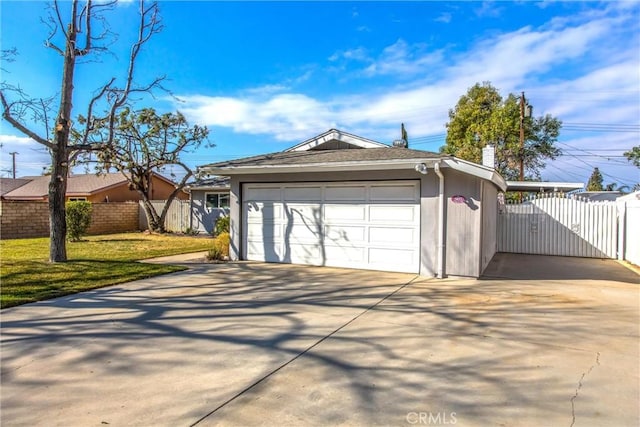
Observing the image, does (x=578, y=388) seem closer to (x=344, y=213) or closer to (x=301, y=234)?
(x=344, y=213)

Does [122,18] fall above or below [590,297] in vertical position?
above

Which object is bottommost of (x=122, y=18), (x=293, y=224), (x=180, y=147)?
(x=293, y=224)

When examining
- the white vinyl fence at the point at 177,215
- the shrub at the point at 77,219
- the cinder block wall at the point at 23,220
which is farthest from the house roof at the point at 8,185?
the shrub at the point at 77,219

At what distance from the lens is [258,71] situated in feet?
49.4

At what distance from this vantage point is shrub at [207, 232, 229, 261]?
10414 millimetres

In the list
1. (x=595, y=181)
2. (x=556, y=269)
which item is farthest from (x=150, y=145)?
(x=595, y=181)

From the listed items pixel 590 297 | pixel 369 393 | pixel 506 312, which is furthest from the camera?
pixel 590 297

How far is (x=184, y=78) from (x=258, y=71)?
3.21 metres

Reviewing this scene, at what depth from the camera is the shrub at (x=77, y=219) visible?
1470cm

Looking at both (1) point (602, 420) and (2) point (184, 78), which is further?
(2) point (184, 78)

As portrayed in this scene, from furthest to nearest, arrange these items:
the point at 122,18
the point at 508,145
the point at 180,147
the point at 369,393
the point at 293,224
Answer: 1. the point at 508,145
2. the point at 180,147
3. the point at 122,18
4. the point at 293,224
5. the point at 369,393

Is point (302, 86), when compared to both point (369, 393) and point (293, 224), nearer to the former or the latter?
point (293, 224)

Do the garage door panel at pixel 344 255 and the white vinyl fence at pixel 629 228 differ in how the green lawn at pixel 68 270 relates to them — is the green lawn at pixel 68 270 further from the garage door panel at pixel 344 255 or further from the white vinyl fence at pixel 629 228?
the white vinyl fence at pixel 629 228

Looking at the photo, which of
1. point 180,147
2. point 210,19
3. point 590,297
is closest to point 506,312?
point 590,297
